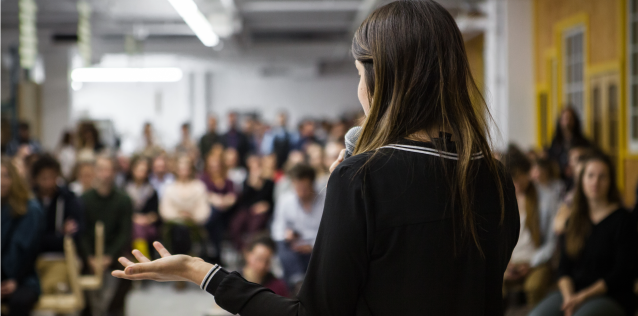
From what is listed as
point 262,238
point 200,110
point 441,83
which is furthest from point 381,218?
point 200,110

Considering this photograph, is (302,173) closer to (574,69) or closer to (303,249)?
(303,249)

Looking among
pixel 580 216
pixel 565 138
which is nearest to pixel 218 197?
pixel 565 138

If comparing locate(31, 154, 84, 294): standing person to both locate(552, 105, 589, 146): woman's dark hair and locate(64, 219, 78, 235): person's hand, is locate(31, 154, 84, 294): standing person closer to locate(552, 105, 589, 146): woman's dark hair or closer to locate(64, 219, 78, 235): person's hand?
locate(64, 219, 78, 235): person's hand

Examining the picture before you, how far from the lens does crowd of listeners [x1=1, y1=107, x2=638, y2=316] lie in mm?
3479

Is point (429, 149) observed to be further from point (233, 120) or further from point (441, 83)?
point (233, 120)

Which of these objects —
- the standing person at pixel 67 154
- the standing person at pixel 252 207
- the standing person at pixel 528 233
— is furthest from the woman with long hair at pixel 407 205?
the standing person at pixel 67 154

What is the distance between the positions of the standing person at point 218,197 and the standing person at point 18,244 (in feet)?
10.2

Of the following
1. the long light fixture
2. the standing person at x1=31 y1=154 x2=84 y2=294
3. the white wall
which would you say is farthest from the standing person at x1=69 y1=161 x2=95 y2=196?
the white wall

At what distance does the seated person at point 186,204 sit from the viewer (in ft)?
22.4

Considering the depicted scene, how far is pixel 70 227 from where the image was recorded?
4.86 meters

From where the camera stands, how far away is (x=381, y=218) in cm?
103

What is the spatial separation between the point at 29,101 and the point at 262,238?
35.3ft

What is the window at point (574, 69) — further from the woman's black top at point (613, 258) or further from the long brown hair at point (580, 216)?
the woman's black top at point (613, 258)

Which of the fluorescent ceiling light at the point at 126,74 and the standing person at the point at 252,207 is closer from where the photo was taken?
the standing person at the point at 252,207
